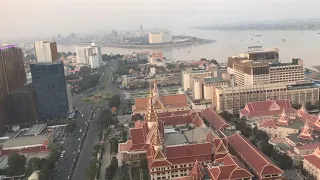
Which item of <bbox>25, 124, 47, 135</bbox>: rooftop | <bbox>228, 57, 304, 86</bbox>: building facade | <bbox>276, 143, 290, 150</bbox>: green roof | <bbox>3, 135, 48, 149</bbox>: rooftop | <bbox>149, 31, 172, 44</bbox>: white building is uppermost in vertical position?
<bbox>149, 31, 172, 44</bbox>: white building

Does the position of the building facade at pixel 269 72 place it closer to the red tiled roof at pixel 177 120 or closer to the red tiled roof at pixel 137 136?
the red tiled roof at pixel 177 120

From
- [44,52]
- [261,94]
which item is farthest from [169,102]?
[44,52]

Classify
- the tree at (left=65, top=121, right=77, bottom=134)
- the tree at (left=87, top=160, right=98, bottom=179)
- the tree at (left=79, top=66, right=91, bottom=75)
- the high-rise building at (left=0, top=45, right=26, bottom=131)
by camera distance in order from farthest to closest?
the tree at (left=79, top=66, right=91, bottom=75) < the high-rise building at (left=0, top=45, right=26, bottom=131) < the tree at (left=65, top=121, right=77, bottom=134) < the tree at (left=87, top=160, right=98, bottom=179)

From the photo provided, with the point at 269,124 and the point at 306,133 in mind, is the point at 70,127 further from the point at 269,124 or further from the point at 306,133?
the point at 306,133

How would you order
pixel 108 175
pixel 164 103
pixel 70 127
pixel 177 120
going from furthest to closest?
1. pixel 164 103
2. pixel 70 127
3. pixel 177 120
4. pixel 108 175

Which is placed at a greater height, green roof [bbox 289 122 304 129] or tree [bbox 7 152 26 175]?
green roof [bbox 289 122 304 129]

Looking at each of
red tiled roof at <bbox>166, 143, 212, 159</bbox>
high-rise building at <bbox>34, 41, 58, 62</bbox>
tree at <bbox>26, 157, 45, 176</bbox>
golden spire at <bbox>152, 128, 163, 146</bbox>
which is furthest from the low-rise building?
high-rise building at <bbox>34, 41, 58, 62</bbox>

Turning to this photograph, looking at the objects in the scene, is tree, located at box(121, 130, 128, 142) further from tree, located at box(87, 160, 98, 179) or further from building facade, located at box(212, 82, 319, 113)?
building facade, located at box(212, 82, 319, 113)
